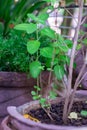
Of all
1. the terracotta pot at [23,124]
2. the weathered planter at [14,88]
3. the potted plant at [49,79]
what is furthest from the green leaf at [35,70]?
the weathered planter at [14,88]

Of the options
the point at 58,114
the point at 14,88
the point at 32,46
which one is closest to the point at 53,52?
the point at 32,46

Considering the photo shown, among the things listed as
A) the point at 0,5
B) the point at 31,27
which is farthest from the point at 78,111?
the point at 0,5

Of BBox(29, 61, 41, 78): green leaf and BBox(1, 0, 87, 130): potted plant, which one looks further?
BBox(29, 61, 41, 78): green leaf

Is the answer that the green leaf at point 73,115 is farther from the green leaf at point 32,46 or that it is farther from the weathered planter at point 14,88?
the weathered planter at point 14,88

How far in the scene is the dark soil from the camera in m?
→ 1.15

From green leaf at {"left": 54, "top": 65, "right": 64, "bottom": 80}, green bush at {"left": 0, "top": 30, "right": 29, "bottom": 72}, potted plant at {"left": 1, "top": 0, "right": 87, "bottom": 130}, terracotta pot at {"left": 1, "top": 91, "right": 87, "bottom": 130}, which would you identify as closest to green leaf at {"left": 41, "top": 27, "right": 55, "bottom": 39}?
potted plant at {"left": 1, "top": 0, "right": 87, "bottom": 130}

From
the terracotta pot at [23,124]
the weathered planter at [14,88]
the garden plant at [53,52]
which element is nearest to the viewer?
the terracotta pot at [23,124]

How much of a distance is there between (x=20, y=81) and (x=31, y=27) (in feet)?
1.57

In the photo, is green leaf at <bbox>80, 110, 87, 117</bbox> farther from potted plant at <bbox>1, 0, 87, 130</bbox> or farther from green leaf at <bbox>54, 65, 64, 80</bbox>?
green leaf at <bbox>54, 65, 64, 80</bbox>

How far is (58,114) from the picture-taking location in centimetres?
122

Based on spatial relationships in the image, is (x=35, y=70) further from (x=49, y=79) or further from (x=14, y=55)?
(x=14, y=55)

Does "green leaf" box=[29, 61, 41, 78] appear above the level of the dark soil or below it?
above

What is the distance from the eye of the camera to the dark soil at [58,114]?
1.15 metres

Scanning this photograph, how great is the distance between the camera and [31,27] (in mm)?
1119
